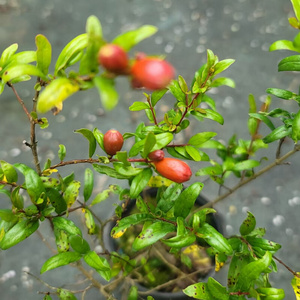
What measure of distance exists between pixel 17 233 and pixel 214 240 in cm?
34

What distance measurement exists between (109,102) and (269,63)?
166 centimetres

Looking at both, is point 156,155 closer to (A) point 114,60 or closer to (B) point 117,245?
(A) point 114,60

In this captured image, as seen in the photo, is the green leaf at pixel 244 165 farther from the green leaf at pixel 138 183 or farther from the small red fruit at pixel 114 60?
the small red fruit at pixel 114 60

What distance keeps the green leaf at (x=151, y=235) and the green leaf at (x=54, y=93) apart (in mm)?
321

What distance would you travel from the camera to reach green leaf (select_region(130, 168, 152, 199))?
0.63 metres

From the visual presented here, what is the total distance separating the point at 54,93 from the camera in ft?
1.28

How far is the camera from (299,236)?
1.40 m

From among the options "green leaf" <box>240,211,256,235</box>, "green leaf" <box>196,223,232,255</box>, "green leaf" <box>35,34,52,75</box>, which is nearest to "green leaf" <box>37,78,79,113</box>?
"green leaf" <box>35,34,52,75</box>

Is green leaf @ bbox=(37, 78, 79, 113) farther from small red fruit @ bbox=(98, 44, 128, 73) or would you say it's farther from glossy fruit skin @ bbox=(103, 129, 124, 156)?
glossy fruit skin @ bbox=(103, 129, 124, 156)

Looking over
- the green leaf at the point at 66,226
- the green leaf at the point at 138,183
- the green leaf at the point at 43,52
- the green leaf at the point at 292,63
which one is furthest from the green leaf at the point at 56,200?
the green leaf at the point at 292,63

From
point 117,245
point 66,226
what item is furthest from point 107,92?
point 117,245

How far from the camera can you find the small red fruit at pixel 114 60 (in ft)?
1.10

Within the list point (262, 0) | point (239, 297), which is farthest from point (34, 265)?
point (262, 0)

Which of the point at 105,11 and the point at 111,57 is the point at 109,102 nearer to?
the point at 111,57
